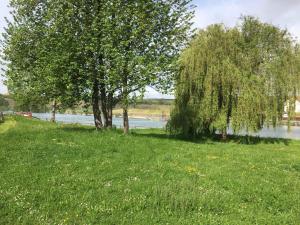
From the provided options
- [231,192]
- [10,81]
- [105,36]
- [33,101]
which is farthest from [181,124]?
[231,192]

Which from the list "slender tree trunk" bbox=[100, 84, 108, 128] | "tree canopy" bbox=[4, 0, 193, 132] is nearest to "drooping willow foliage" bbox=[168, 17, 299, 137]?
"tree canopy" bbox=[4, 0, 193, 132]

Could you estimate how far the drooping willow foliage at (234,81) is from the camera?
3275 cm

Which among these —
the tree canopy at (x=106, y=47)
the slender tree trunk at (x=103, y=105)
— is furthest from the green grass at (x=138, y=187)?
the slender tree trunk at (x=103, y=105)

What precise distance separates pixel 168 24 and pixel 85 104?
9.57 meters

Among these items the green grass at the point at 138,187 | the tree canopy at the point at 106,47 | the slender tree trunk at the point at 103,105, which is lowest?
the green grass at the point at 138,187

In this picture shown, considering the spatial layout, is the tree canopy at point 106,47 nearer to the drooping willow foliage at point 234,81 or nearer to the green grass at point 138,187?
the drooping willow foliage at point 234,81

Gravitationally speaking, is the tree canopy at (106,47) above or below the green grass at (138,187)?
above

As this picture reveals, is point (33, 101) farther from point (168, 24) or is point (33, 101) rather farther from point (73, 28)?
point (168, 24)

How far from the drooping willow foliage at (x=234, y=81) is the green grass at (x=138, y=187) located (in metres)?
13.0

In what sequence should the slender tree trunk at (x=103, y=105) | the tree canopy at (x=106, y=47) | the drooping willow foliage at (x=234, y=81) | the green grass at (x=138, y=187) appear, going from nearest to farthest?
1. the green grass at (x=138, y=187)
2. the tree canopy at (x=106, y=47)
3. the drooping willow foliage at (x=234, y=81)
4. the slender tree trunk at (x=103, y=105)

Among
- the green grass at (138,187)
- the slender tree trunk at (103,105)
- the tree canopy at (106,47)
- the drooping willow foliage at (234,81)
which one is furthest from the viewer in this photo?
the slender tree trunk at (103,105)

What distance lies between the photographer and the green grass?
10.1 metres

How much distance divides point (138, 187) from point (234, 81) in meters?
22.1

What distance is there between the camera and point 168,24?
3045cm
